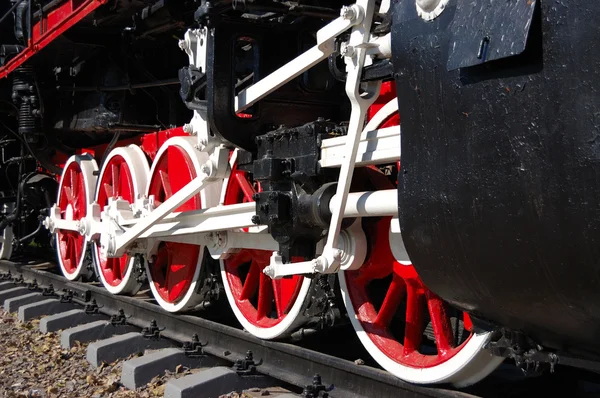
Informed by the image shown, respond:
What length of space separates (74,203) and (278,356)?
117 inches

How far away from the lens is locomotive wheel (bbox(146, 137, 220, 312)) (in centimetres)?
391

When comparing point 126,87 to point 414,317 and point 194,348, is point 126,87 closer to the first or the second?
point 194,348

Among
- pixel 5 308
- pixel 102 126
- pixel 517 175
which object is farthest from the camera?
pixel 5 308

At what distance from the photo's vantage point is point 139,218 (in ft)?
13.3

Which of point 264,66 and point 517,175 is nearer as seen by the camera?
point 517,175

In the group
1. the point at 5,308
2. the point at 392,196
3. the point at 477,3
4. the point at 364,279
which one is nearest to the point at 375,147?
the point at 392,196

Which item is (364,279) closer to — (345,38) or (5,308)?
(345,38)

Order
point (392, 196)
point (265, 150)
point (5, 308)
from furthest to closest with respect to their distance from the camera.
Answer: point (5, 308)
point (265, 150)
point (392, 196)

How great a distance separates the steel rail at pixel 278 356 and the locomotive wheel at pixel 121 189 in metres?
0.10

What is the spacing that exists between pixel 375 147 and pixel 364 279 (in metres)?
0.90

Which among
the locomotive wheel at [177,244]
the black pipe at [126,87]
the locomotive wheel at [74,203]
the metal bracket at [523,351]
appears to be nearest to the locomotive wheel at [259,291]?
the locomotive wheel at [177,244]

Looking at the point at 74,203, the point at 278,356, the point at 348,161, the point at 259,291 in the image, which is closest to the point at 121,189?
the point at 74,203

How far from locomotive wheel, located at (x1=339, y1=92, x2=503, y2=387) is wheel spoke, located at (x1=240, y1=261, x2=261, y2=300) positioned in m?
0.86

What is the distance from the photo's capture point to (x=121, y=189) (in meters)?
4.88
